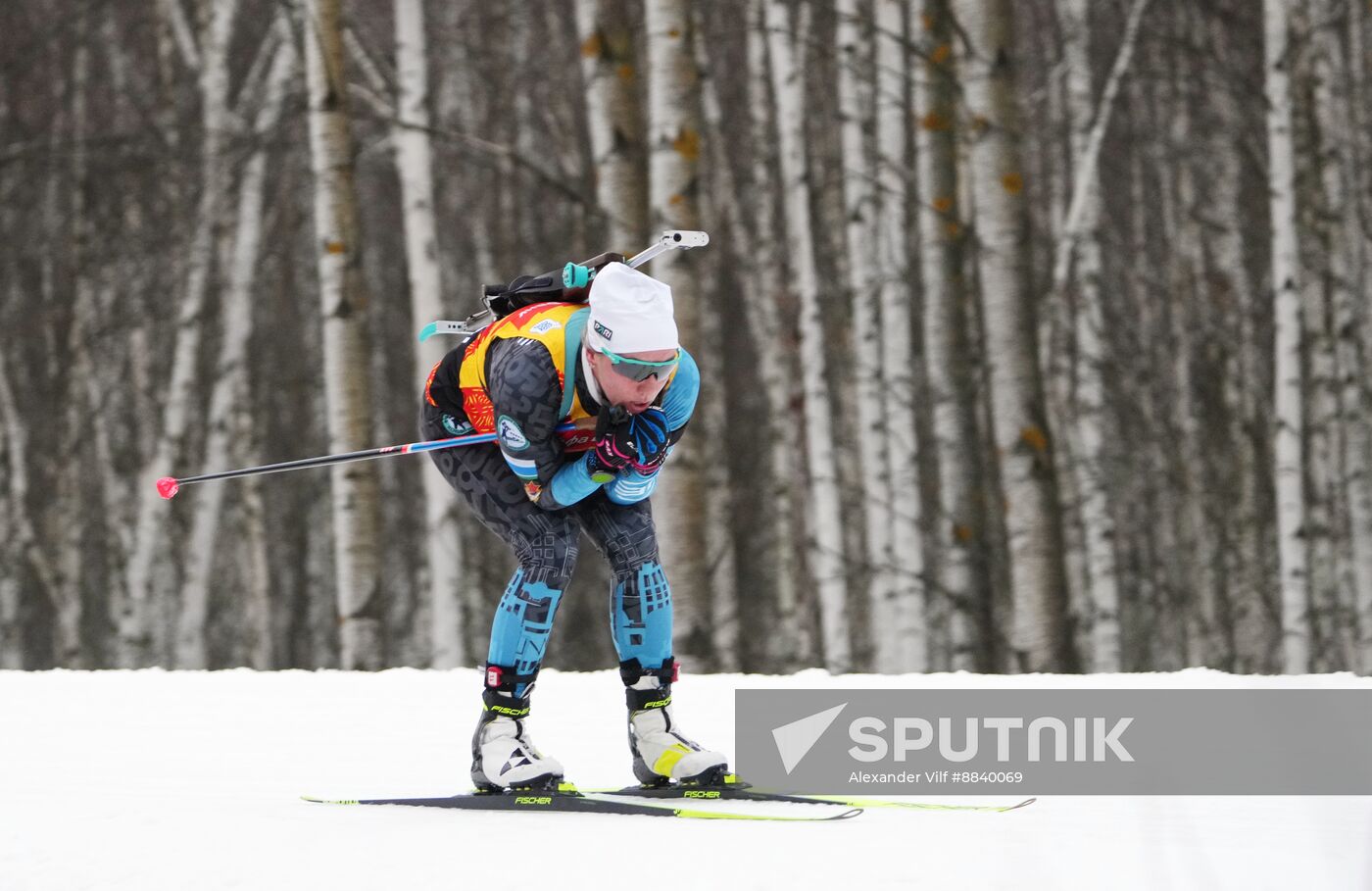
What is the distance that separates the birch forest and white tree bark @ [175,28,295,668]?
4 cm

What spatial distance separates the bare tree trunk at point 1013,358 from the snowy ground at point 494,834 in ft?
7.43

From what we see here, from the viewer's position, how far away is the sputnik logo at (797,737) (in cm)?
362

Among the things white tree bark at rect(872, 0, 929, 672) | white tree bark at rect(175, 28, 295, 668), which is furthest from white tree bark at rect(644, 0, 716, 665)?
white tree bark at rect(175, 28, 295, 668)

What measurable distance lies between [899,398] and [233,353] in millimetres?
5528

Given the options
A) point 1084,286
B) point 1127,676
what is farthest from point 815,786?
point 1084,286

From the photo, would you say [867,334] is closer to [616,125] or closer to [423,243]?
[616,125]

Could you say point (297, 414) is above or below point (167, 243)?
below

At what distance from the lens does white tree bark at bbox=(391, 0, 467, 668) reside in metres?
8.85

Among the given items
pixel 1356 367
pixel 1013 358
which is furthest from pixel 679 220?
pixel 1356 367

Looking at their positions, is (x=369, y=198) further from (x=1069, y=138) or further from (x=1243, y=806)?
(x=1243, y=806)

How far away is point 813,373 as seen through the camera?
9.45 metres

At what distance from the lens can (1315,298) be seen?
11.1m

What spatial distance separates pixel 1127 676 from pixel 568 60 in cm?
931

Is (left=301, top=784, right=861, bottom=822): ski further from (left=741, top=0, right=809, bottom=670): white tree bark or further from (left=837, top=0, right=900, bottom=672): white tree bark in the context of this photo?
(left=741, top=0, right=809, bottom=670): white tree bark
